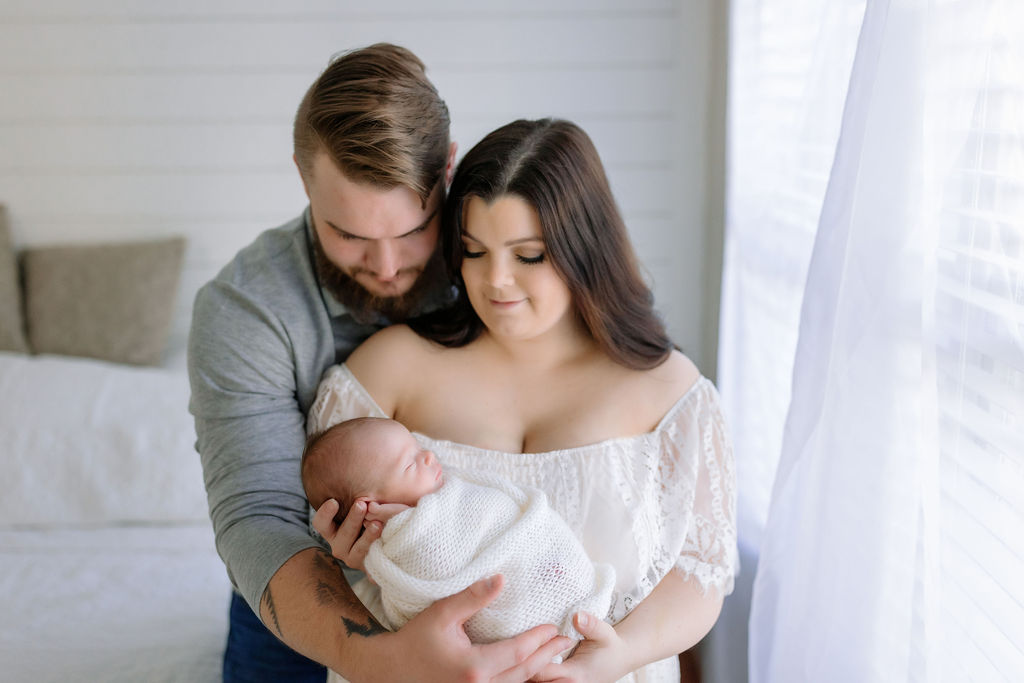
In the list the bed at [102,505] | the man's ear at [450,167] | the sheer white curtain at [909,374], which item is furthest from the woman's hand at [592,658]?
the bed at [102,505]

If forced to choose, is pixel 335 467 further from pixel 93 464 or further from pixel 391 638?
pixel 93 464

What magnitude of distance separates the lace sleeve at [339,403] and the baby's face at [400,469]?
8.8 inches

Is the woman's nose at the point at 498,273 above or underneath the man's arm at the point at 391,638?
above

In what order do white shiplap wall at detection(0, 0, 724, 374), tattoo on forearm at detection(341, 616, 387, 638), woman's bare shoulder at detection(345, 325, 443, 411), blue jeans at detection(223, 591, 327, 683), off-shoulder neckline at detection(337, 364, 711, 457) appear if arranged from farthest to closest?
white shiplap wall at detection(0, 0, 724, 374)
blue jeans at detection(223, 591, 327, 683)
woman's bare shoulder at detection(345, 325, 443, 411)
off-shoulder neckline at detection(337, 364, 711, 457)
tattoo on forearm at detection(341, 616, 387, 638)

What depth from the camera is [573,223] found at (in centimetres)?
138

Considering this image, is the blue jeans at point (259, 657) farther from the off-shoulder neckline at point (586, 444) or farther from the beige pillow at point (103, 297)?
the beige pillow at point (103, 297)

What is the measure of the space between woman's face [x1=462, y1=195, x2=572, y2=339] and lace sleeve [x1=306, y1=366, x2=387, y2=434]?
0.83ft

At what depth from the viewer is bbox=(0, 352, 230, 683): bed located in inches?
81.2

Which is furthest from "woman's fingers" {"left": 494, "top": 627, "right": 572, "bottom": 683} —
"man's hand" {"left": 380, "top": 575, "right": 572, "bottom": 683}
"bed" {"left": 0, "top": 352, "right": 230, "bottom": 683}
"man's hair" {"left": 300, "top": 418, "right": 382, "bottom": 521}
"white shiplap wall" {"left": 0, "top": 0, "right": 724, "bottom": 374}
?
"white shiplap wall" {"left": 0, "top": 0, "right": 724, "bottom": 374}

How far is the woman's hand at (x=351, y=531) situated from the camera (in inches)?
48.3

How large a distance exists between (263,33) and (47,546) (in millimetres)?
1584

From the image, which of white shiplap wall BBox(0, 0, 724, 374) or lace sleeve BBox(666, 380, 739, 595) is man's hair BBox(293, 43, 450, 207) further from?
white shiplap wall BBox(0, 0, 724, 374)

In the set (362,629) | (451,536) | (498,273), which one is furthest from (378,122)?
(362,629)

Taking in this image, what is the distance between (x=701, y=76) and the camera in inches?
105
